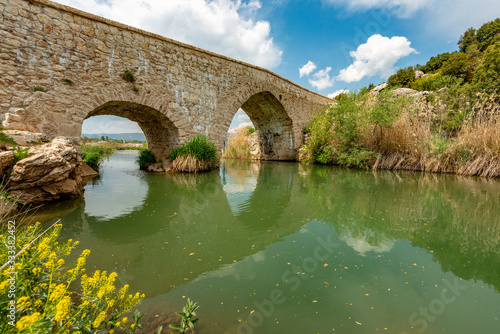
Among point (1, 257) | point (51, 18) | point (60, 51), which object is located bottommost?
point (1, 257)

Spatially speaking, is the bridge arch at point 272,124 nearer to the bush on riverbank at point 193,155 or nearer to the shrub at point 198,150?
the shrub at point 198,150

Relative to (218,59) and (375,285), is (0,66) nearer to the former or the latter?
(218,59)

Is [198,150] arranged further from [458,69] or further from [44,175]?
[458,69]

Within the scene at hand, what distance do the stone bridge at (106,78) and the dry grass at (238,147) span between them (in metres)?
6.20

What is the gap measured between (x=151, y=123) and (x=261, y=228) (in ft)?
23.9

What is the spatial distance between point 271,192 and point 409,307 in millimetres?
3493

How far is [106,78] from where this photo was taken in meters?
6.09

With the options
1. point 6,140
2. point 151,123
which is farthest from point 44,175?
point 151,123

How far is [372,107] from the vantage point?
9.04 m

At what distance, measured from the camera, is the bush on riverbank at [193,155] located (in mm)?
7789

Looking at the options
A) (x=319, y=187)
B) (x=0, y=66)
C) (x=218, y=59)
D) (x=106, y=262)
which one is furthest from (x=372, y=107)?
(x=0, y=66)

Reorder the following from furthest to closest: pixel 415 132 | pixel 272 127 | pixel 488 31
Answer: pixel 488 31 → pixel 272 127 → pixel 415 132

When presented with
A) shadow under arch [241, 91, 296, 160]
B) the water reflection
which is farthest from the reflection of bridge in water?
shadow under arch [241, 91, 296, 160]

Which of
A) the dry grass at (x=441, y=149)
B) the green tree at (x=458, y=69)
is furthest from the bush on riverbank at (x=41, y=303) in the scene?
the green tree at (x=458, y=69)
